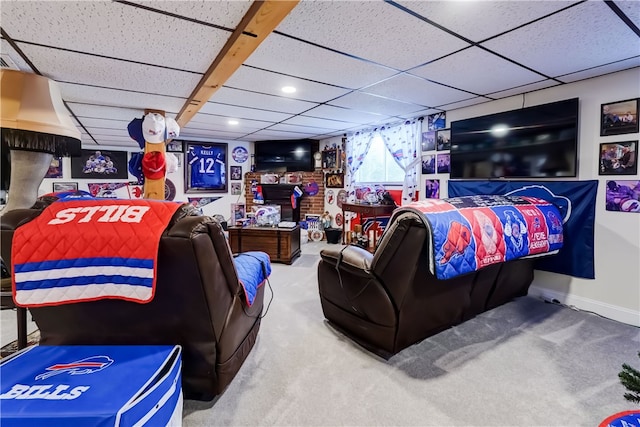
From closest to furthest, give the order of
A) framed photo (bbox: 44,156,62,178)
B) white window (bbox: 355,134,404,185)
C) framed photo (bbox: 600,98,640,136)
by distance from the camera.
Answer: framed photo (bbox: 600,98,640,136), white window (bbox: 355,134,404,185), framed photo (bbox: 44,156,62,178)

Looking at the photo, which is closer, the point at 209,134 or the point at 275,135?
the point at 209,134

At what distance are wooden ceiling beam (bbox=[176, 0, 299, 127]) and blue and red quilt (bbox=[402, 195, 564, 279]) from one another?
50.0 inches

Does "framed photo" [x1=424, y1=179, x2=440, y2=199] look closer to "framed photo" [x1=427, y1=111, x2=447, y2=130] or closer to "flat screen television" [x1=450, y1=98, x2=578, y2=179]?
"flat screen television" [x1=450, y1=98, x2=578, y2=179]

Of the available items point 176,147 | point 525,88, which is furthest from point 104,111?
point 525,88

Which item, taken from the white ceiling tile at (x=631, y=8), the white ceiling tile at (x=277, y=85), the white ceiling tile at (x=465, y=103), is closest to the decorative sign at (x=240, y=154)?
the white ceiling tile at (x=277, y=85)

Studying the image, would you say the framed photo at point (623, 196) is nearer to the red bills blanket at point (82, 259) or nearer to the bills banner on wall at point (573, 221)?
the bills banner on wall at point (573, 221)

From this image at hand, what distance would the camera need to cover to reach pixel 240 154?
6789 millimetres

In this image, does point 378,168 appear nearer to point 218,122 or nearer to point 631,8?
point 218,122

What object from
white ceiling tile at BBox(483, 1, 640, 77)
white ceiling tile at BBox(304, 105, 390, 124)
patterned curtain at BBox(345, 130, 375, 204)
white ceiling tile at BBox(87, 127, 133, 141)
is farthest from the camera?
patterned curtain at BBox(345, 130, 375, 204)

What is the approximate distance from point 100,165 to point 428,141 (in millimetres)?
6003

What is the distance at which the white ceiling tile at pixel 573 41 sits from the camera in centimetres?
175

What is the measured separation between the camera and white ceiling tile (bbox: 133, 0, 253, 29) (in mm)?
1542

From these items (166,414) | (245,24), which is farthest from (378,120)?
(166,414)

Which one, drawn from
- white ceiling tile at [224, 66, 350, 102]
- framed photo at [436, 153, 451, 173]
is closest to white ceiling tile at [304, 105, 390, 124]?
white ceiling tile at [224, 66, 350, 102]
